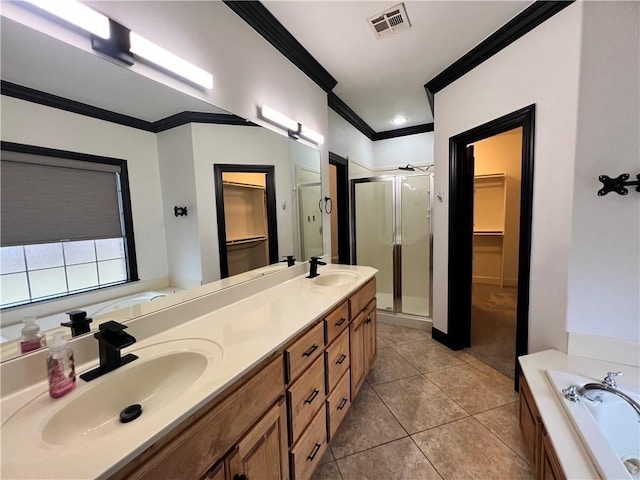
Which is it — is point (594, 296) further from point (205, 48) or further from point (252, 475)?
point (205, 48)

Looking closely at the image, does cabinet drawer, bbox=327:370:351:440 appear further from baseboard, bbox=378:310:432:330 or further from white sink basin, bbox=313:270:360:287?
baseboard, bbox=378:310:432:330

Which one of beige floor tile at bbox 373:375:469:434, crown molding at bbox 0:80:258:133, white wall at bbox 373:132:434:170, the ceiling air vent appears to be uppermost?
the ceiling air vent

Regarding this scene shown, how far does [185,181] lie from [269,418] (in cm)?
114

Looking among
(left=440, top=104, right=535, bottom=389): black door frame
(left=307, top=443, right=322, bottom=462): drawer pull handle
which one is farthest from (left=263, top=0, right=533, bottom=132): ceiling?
(left=307, top=443, right=322, bottom=462): drawer pull handle

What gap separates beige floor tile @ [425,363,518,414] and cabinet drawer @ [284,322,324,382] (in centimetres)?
135

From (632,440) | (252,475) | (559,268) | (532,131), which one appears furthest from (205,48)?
(632,440)

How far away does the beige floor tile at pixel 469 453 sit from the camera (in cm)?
142

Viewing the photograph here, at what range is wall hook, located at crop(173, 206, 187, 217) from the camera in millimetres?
1291

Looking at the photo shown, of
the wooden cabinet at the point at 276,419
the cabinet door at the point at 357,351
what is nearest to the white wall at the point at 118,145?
the wooden cabinet at the point at 276,419

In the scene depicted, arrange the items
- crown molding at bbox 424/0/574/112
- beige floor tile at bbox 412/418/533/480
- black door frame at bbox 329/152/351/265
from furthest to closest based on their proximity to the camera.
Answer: black door frame at bbox 329/152/351/265 → crown molding at bbox 424/0/574/112 → beige floor tile at bbox 412/418/533/480

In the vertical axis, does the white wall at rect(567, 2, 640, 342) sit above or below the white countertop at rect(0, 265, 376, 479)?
above

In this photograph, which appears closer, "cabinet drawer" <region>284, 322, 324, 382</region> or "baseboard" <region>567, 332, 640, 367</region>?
"cabinet drawer" <region>284, 322, 324, 382</region>

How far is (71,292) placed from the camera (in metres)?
0.95

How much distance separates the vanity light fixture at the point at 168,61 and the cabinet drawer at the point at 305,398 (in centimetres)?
149
